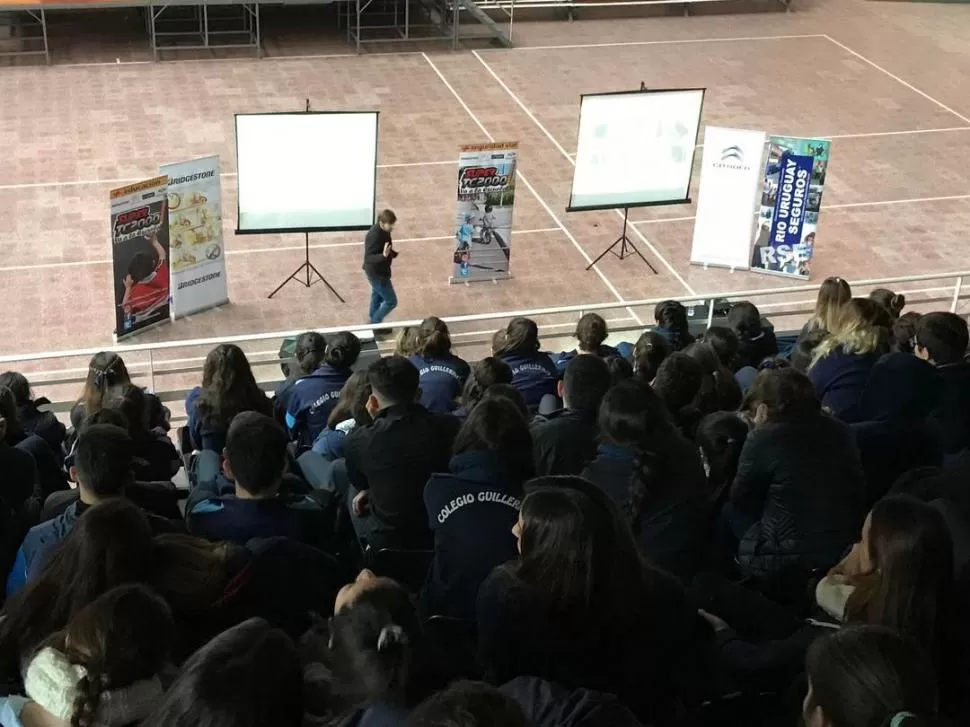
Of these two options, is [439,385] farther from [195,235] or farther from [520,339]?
[195,235]

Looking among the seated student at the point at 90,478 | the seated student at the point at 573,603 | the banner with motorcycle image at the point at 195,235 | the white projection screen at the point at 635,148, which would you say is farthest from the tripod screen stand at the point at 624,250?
the seated student at the point at 573,603

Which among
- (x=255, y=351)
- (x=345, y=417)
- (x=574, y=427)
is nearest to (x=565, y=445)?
(x=574, y=427)

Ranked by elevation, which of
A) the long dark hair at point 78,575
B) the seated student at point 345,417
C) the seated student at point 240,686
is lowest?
the seated student at point 345,417

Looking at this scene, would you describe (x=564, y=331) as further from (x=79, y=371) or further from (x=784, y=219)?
(x=79, y=371)

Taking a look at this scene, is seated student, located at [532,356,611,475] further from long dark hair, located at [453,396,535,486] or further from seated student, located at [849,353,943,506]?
seated student, located at [849,353,943,506]

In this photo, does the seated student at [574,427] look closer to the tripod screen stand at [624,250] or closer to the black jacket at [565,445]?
the black jacket at [565,445]

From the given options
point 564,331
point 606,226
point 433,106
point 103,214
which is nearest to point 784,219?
point 606,226

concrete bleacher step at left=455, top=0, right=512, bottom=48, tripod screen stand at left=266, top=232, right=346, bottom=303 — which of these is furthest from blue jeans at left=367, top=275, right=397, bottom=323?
concrete bleacher step at left=455, top=0, right=512, bottom=48

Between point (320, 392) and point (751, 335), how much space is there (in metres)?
3.24

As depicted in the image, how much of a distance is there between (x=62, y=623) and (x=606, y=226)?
1190 centimetres

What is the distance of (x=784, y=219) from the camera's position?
13.5 m

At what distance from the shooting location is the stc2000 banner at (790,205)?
13.2 metres

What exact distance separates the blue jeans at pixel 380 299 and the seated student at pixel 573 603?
8381mm

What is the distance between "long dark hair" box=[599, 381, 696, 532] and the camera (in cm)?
→ 482
